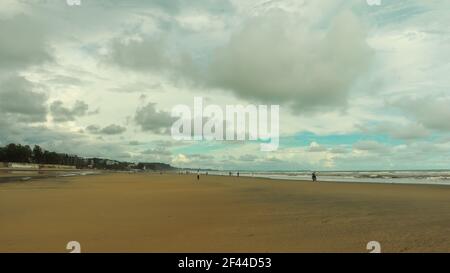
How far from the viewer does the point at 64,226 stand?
14.8 metres

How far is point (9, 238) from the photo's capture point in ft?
41.3
